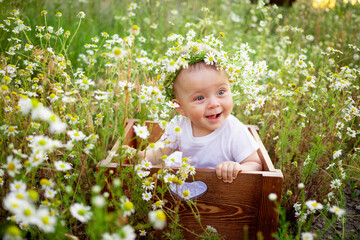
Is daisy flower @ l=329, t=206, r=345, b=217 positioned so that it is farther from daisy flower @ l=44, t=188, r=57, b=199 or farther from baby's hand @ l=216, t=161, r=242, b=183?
daisy flower @ l=44, t=188, r=57, b=199

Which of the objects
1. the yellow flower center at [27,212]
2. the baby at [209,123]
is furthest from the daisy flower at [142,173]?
the yellow flower center at [27,212]

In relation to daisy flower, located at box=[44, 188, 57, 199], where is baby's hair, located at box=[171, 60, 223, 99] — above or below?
above

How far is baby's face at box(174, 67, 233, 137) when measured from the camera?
2.03 metres

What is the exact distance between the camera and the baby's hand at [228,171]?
1749 millimetres

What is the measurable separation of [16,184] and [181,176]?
72 cm

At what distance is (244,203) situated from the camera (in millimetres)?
1833

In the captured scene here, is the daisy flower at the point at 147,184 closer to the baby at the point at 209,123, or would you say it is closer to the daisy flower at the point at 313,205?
the baby at the point at 209,123

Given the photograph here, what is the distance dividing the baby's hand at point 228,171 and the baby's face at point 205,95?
0.41 metres

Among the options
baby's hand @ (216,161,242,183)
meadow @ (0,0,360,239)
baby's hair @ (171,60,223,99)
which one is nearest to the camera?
meadow @ (0,0,360,239)

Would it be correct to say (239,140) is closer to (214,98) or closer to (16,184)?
(214,98)

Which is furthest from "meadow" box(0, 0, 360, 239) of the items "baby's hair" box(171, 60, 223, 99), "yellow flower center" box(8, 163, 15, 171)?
"baby's hair" box(171, 60, 223, 99)

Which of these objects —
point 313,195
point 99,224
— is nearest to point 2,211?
point 99,224

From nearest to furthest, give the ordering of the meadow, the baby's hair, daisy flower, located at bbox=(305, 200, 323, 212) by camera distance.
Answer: the meadow < daisy flower, located at bbox=(305, 200, 323, 212) < the baby's hair

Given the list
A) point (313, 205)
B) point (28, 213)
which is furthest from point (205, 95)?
point (28, 213)
